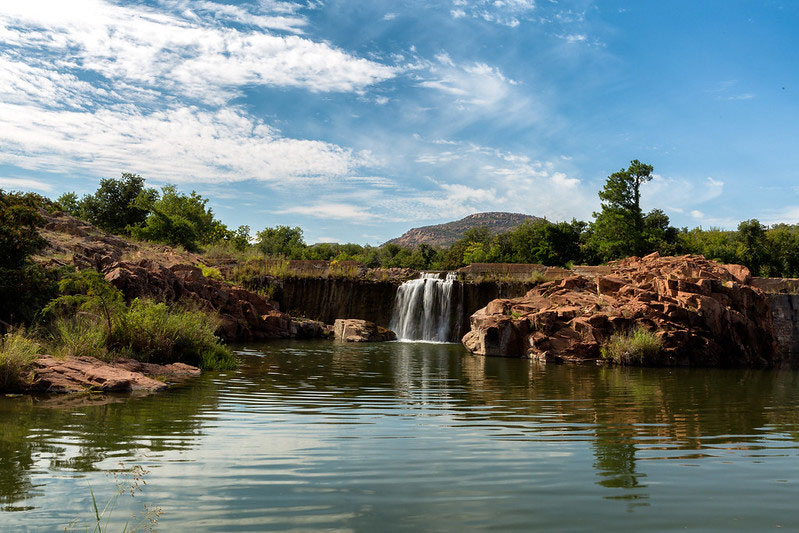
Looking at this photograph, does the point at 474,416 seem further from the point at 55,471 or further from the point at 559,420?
the point at 55,471

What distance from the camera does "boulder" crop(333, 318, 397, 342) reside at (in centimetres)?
2670

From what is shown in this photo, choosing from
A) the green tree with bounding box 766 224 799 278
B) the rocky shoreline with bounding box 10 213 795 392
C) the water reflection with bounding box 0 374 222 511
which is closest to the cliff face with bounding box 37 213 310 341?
the rocky shoreline with bounding box 10 213 795 392

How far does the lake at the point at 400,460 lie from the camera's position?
145 inches

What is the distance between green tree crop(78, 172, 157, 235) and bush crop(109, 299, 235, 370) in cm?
4231

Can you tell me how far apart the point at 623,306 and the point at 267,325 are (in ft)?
50.0

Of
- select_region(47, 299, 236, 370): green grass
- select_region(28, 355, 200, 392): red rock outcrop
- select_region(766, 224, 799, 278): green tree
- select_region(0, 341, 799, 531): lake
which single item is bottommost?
select_region(0, 341, 799, 531): lake

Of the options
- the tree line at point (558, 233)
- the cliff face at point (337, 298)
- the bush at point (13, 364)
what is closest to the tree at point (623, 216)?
the tree line at point (558, 233)

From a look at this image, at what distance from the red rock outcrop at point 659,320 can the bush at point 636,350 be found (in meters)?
0.34

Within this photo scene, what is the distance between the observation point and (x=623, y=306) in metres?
19.8

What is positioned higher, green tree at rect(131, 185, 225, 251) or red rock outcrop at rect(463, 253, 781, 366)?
green tree at rect(131, 185, 225, 251)

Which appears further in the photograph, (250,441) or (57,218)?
(57,218)

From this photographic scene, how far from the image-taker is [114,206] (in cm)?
5291

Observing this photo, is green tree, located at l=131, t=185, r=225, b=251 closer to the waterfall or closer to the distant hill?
the waterfall

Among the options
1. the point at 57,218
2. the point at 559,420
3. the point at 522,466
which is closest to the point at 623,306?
the point at 559,420
